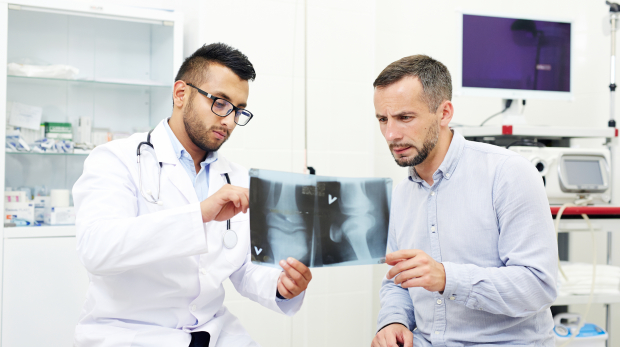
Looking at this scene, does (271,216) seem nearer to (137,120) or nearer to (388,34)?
(137,120)

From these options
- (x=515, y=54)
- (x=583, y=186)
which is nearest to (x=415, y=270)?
(x=583, y=186)

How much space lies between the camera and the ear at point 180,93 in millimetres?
1544

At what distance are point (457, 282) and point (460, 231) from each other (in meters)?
0.20

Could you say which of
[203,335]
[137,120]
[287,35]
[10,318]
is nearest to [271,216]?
[203,335]

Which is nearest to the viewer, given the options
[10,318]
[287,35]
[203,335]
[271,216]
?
[271,216]

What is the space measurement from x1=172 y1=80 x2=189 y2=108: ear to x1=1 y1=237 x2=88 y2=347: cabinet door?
1.08 meters

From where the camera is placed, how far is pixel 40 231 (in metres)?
2.17

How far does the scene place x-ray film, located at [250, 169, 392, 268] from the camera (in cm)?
111

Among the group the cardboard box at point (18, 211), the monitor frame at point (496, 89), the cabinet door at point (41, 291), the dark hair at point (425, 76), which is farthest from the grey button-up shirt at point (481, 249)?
the cardboard box at point (18, 211)

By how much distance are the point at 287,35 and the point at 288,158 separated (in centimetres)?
59

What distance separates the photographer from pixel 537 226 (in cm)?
122

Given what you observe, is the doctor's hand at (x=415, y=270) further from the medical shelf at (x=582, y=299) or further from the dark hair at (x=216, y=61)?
the medical shelf at (x=582, y=299)

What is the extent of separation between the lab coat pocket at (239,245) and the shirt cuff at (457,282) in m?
0.61

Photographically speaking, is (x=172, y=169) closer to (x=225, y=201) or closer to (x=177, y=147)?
(x=177, y=147)
